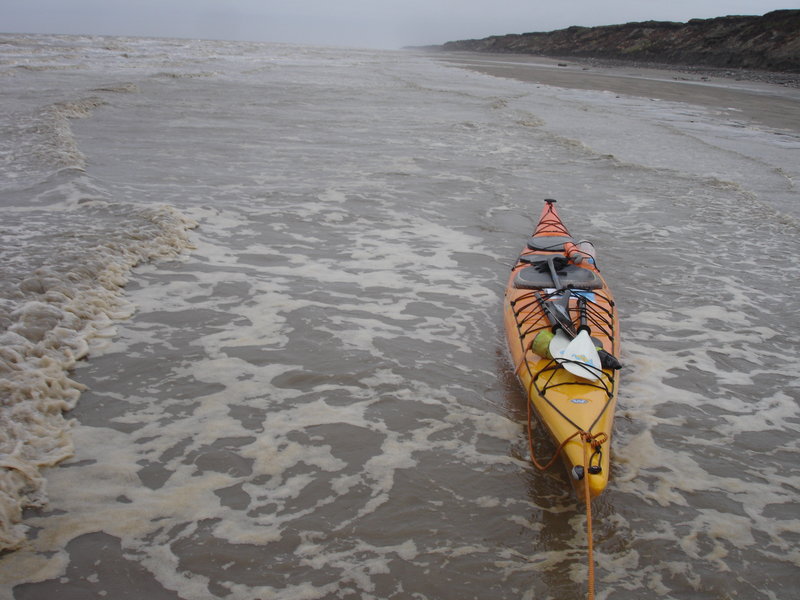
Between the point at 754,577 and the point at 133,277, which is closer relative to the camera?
the point at 754,577

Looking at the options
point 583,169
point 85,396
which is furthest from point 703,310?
point 583,169

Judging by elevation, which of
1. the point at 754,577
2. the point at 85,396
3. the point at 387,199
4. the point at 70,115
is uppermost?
the point at 70,115

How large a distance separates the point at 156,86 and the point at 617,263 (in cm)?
1894

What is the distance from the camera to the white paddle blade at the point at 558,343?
3958mm

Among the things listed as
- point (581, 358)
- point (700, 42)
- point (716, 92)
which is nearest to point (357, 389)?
point (581, 358)

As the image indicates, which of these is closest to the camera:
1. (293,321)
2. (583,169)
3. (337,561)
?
(337,561)

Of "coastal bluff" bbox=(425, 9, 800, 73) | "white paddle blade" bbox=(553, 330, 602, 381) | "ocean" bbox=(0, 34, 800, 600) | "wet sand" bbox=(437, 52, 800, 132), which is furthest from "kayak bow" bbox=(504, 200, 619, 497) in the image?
"coastal bluff" bbox=(425, 9, 800, 73)

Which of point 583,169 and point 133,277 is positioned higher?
point 583,169

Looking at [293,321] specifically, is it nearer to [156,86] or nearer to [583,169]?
[583,169]

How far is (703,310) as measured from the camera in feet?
19.4

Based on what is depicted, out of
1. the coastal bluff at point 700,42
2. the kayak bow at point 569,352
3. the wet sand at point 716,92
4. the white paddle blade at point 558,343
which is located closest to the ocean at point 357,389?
the kayak bow at point 569,352

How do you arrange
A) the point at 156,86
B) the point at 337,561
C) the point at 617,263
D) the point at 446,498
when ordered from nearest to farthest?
the point at 337,561 → the point at 446,498 → the point at 617,263 → the point at 156,86

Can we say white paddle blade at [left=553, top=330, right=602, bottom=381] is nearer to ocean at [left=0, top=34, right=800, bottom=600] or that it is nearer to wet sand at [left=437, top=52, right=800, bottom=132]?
ocean at [left=0, top=34, right=800, bottom=600]

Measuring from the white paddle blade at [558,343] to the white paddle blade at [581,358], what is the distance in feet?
0.09
